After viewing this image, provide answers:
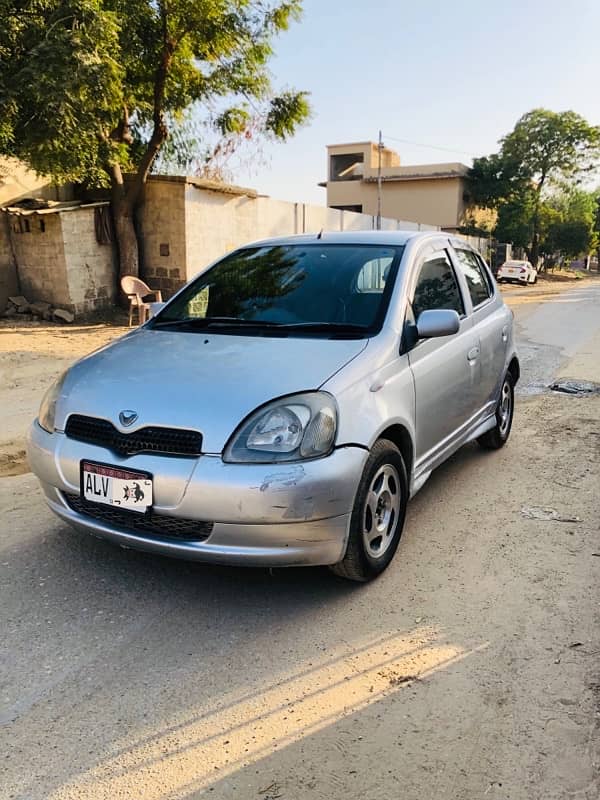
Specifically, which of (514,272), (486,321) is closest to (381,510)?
(486,321)

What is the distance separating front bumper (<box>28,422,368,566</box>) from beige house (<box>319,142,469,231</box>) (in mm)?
44498

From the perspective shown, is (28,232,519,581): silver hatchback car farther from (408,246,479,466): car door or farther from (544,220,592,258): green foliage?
(544,220,592,258): green foliage

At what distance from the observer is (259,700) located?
95.4 inches

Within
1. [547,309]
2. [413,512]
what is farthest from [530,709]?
[547,309]

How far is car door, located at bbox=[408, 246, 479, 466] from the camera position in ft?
11.9

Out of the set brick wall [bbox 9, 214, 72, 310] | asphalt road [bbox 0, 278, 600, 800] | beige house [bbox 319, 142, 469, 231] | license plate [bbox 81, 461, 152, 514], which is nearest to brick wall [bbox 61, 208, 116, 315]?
brick wall [bbox 9, 214, 72, 310]

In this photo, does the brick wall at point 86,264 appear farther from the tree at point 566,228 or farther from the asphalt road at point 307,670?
the tree at point 566,228

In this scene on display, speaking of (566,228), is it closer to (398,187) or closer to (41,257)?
(398,187)

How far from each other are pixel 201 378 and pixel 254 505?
67 cm

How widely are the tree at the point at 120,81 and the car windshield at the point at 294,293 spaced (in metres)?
7.11

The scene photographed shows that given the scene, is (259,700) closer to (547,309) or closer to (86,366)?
(86,366)

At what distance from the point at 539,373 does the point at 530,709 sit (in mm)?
6920

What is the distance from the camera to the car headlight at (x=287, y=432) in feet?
8.94

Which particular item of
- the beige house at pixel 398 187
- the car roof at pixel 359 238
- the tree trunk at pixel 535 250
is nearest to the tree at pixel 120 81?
the car roof at pixel 359 238
